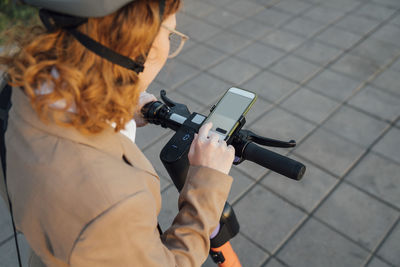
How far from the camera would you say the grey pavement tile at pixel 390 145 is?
3.45 m

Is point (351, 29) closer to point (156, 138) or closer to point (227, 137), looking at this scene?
point (156, 138)

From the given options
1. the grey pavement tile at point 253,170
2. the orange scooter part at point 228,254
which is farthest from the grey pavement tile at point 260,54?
the orange scooter part at point 228,254

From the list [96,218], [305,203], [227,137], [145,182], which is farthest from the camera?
[305,203]

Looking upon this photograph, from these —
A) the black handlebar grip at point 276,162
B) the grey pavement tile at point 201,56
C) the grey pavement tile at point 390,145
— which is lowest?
the grey pavement tile at point 390,145

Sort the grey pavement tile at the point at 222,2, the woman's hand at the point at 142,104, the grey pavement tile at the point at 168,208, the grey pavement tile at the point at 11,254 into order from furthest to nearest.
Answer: the grey pavement tile at the point at 222,2 → the grey pavement tile at the point at 168,208 → the grey pavement tile at the point at 11,254 → the woman's hand at the point at 142,104

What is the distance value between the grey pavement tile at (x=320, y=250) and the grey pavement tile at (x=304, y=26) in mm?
2806

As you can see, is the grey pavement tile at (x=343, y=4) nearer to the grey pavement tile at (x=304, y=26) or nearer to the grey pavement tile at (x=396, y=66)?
the grey pavement tile at (x=304, y=26)

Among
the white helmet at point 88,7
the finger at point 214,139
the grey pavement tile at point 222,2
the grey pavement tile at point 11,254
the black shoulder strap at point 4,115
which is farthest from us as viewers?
the grey pavement tile at point 222,2

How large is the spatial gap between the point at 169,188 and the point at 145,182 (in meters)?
2.16

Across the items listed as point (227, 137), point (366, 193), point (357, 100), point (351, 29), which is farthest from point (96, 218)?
point (351, 29)

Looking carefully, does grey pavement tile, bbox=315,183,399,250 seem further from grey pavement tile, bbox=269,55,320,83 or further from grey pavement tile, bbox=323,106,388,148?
grey pavement tile, bbox=269,55,320,83

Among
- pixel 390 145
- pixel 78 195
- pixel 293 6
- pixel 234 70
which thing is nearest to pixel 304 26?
pixel 293 6

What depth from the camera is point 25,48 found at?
110 centimetres

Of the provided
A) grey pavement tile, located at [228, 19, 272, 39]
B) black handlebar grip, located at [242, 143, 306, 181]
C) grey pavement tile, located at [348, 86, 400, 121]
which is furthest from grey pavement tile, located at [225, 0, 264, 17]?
black handlebar grip, located at [242, 143, 306, 181]
